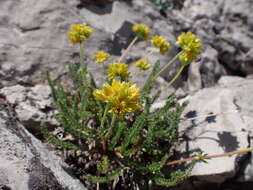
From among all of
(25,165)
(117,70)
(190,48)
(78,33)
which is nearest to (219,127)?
(190,48)

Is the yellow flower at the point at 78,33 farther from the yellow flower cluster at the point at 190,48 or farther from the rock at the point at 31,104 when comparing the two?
the yellow flower cluster at the point at 190,48

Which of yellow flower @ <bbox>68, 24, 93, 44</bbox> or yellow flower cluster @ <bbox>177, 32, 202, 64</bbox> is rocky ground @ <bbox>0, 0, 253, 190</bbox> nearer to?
yellow flower cluster @ <bbox>177, 32, 202, 64</bbox>

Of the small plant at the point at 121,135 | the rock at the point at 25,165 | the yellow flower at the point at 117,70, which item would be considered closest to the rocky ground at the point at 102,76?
the rock at the point at 25,165

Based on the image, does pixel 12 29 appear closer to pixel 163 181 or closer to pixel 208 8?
pixel 163 181

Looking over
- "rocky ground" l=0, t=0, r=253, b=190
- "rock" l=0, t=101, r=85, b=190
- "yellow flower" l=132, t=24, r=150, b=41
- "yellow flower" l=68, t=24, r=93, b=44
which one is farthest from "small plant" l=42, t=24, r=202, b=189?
"yellow flower" l=132, t=24, r=150, b=41

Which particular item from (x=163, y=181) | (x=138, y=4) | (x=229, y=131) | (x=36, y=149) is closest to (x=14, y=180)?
(x=36, y=149)

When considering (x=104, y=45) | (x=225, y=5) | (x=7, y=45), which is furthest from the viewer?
(x=225, y=5)
